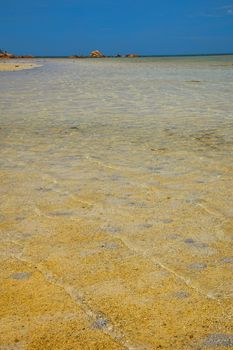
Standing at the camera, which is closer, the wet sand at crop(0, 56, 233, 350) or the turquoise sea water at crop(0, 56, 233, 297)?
the wet sand at crop(0, 56, 233, 350)

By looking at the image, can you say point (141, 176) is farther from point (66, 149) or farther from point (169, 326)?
point (169, 326)

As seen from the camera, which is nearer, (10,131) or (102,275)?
(102,275)

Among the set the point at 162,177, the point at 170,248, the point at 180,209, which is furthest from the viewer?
the point at 162,177

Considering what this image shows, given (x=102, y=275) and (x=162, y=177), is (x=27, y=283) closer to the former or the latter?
(x=102, y=275)

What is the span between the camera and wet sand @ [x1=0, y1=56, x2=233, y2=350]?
1.52 metres

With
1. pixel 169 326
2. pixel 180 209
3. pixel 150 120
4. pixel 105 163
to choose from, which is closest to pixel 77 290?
pixel 169 326

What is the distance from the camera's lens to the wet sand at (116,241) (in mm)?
1523

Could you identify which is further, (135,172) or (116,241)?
(135,172)

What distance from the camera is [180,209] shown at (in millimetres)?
2697

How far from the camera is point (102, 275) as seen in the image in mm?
1895

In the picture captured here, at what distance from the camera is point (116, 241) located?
2.25 meters

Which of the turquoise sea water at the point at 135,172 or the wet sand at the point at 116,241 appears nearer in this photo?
the wet sand at the point at 116,241

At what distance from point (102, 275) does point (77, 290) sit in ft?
0.53

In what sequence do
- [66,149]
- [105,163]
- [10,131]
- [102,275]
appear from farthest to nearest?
[10,131] < [66,149] < [105,163] < [102,275]
